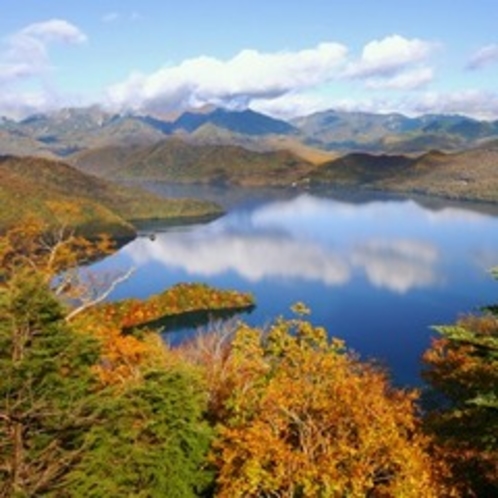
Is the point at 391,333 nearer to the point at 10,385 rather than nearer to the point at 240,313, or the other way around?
the point at 240,313

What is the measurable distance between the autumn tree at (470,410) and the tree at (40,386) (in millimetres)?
12975

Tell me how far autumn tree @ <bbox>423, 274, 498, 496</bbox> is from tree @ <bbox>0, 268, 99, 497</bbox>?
42.6ft

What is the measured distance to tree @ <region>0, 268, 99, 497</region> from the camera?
2311cm

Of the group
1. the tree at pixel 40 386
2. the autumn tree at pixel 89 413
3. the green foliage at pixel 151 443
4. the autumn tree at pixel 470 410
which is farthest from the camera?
the green foliage at pixel 151 443

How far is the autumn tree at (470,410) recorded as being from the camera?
75.1 feet

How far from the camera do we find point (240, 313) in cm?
13175

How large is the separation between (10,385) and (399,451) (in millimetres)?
15204

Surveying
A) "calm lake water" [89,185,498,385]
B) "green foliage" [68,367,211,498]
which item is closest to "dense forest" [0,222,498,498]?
"green foliage" [68,367,211,498]

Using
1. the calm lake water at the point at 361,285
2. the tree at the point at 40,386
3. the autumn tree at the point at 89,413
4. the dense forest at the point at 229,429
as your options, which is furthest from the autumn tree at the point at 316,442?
the calm lake water at the point at 361,285

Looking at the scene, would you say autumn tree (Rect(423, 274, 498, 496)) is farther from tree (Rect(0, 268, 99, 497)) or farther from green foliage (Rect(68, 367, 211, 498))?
tree (Rect(0, 268, 99, 497))

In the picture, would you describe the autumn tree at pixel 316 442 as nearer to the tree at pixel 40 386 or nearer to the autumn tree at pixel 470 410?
the autumn tree at pixel 470 410

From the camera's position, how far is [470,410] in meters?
29.6

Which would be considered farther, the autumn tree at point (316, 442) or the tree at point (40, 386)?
the autumn tree at point (316, 442)

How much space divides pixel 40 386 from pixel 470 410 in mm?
17978
